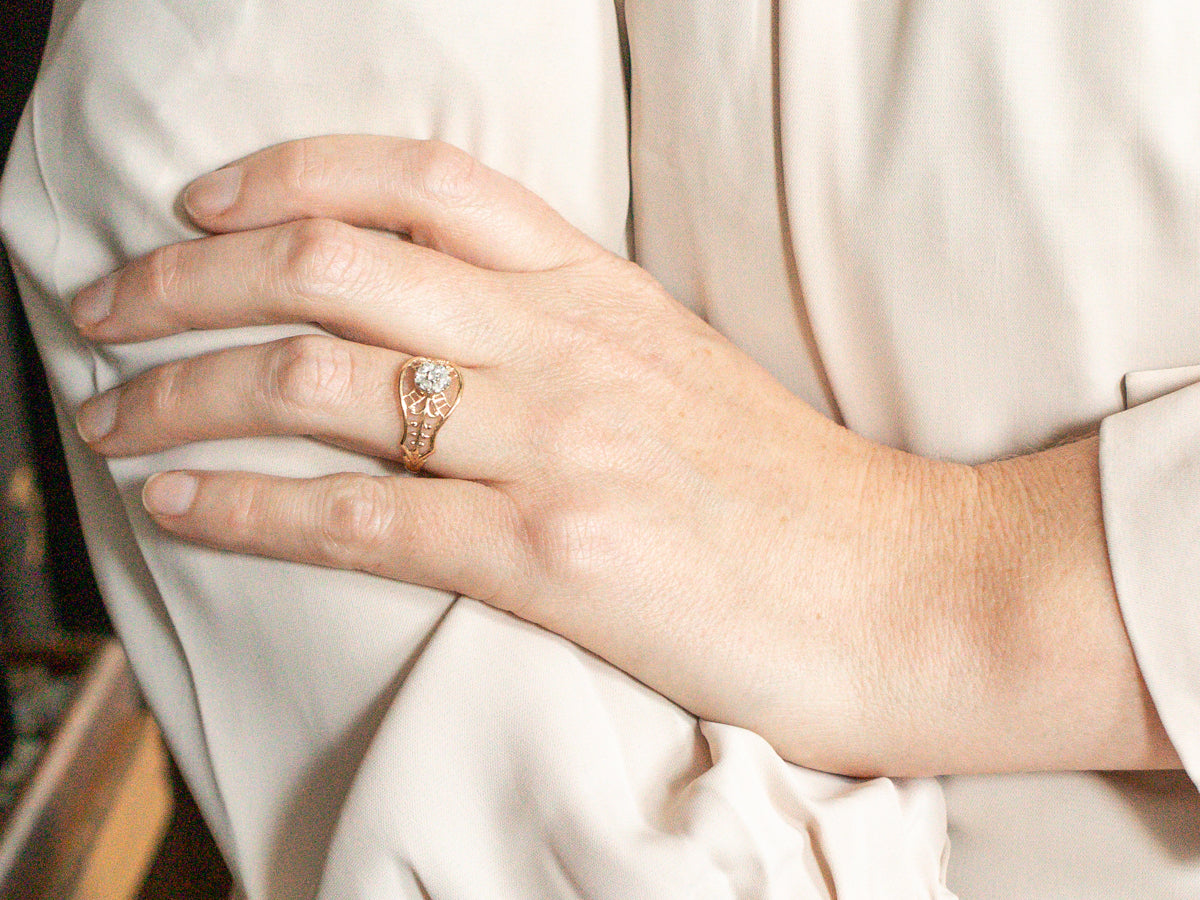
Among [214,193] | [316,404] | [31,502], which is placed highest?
[214,193]

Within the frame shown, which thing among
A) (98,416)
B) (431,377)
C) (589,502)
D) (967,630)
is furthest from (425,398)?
(967,630)

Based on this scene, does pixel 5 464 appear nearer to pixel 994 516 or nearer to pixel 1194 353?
pixel 994 516

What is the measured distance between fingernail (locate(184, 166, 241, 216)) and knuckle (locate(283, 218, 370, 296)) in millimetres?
65

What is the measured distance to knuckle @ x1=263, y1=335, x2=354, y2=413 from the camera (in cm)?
62

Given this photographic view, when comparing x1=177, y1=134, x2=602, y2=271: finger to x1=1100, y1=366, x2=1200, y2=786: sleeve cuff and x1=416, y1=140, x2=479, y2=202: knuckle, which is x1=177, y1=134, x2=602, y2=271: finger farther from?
x1=1100, y1=366, x2=1200, y2=786: sleeve cuff

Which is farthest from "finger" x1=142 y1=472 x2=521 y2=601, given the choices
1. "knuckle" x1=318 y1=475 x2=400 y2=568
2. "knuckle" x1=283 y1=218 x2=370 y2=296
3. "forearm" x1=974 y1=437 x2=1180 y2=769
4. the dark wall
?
the dark wall

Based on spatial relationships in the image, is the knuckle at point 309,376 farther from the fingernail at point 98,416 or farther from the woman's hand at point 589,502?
the fingernail at point 98,416

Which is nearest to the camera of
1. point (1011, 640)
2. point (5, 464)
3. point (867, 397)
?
point (1011, 640)

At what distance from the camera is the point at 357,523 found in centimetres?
61

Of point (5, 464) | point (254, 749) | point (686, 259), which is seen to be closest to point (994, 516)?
point (686, 259)

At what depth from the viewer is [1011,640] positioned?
620 mm

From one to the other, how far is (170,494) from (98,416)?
0.10 m

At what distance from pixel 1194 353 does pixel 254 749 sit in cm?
69

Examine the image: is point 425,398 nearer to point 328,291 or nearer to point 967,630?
point 328,291
